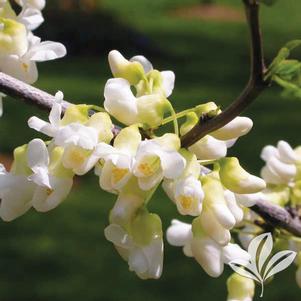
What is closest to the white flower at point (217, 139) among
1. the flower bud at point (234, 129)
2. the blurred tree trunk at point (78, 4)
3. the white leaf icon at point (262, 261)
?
the flower bud at point (234, 129)

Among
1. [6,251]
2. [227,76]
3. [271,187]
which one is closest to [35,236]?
[6,251]

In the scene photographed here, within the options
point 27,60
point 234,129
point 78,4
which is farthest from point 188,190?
point 78,4

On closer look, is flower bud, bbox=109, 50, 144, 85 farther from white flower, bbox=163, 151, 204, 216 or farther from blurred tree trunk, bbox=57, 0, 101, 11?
blurred tree trunk, bbox=57, 0, 101, 11

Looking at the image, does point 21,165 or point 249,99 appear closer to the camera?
point 249,99

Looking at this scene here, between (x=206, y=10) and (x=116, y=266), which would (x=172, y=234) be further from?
(x=206, y=10)

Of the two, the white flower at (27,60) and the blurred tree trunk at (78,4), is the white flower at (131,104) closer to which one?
the white flower at (27,60)

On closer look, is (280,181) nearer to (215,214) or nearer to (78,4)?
(215,214)

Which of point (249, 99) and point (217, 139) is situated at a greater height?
point (249, 99)

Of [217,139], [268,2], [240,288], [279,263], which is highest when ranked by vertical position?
[268,2]
